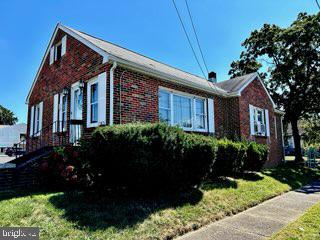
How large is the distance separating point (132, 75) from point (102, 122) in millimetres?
1998

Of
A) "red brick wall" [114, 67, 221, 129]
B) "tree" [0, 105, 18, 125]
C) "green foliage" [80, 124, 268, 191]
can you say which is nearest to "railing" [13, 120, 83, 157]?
"red brick wall" [114, 67, 221, 129]

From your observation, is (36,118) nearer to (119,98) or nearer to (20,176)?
(20,176)

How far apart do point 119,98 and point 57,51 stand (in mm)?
6428

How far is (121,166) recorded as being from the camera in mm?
5395

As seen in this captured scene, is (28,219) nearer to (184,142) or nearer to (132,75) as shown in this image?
(184,142)

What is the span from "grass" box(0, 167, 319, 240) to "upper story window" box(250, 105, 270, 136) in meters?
8.03

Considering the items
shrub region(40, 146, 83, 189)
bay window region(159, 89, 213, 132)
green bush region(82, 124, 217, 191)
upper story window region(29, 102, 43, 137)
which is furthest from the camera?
upper story window region(29, 102, 43, 137)

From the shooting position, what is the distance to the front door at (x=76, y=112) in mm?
9164

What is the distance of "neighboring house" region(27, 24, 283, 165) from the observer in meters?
8.15

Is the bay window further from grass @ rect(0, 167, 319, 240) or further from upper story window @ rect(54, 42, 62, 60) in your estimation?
upper story window @ rect(54, 42, 62, 60)

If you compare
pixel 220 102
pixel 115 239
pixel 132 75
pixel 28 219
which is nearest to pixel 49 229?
pixel 28 219

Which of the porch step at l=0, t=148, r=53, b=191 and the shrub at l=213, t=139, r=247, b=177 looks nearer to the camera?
the porch step at l=0, t=148, r=53, b=191

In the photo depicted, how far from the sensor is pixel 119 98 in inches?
312

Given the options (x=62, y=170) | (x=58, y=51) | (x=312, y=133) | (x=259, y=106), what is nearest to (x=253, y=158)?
(x=259, y=106)
